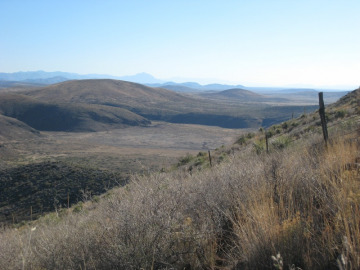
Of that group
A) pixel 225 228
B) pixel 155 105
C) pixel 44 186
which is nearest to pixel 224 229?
pixel 225 228

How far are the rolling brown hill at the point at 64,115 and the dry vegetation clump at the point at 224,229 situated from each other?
85.2m

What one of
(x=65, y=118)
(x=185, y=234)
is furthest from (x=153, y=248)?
(x=65, y=118)

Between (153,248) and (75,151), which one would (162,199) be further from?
(75,151)

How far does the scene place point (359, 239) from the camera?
231 cm

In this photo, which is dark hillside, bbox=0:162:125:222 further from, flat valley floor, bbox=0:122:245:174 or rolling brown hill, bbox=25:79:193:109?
rolling brown hill, bbox=25:79:193:109

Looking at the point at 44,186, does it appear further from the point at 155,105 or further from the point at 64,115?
the point at 155,105

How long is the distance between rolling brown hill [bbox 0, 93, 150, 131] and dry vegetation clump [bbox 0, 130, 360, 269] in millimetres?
85162

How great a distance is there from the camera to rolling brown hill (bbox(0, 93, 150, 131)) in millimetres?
87875

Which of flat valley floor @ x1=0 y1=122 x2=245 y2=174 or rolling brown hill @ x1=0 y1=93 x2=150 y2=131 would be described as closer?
flat valley floor @ x1=0 y1=122 x2=245 y2=174

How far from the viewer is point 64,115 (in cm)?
9225

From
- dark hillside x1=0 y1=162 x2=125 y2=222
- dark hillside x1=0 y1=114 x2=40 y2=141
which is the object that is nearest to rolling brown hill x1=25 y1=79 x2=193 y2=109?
dark hillside x1=0 y1=114 x2=40 y2=141

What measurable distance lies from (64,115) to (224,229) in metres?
95.6

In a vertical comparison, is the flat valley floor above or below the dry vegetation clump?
below

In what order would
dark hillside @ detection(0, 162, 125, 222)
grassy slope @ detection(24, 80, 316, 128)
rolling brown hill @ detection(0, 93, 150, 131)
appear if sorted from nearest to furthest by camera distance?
1. dark hillside @ detection(0, 162, 125, 222)
2. rolling brown hill @ detection(0, 93, 150, 131)
3. grassy slope @ detection(24, 80, 316, 128)
